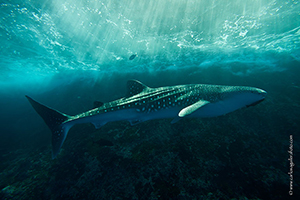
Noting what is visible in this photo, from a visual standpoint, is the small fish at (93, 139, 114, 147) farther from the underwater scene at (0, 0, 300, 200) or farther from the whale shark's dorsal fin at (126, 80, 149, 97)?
the whale shark's dorsal fin at (126, 80, 149, 97)

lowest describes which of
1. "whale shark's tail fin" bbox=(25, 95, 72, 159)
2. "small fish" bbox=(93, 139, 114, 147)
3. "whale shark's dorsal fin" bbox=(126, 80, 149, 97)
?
"small fish" bbox=(93, 139, 114, 147)

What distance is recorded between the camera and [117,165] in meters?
3.31

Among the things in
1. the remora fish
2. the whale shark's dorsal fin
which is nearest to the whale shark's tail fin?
the remora fish

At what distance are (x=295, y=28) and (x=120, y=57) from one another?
22320 millimetres

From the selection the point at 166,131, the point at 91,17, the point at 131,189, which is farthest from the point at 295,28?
the point at 91,17

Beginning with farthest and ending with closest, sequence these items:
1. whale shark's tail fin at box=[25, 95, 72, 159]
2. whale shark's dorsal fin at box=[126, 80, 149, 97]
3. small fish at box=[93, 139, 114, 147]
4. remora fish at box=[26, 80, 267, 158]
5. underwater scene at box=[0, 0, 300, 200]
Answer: small fish at box=[93, 139, 114, 147]
whale shark's dorsal fin at box=[126, 80, 149, 97]
whale shark's tail fin at box=[25, 95, 72, 159]
remora fish at box=[26, 80, 267, 158]
underwater scene at box=[0, 0, 300, 200]

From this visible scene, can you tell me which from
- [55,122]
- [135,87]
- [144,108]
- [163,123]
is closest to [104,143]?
[55,122]

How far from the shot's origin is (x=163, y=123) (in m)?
5.50

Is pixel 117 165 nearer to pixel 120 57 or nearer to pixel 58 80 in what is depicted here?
pixel 120 57

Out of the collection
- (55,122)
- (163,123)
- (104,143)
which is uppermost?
(55,122)

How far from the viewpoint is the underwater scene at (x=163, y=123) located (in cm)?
266

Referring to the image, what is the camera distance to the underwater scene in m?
2.66

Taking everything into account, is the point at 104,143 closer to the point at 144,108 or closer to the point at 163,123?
the point at 144,108

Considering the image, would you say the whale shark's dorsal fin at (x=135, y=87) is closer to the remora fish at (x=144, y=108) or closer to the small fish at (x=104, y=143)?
the remora fish at (x=144, y=108)
